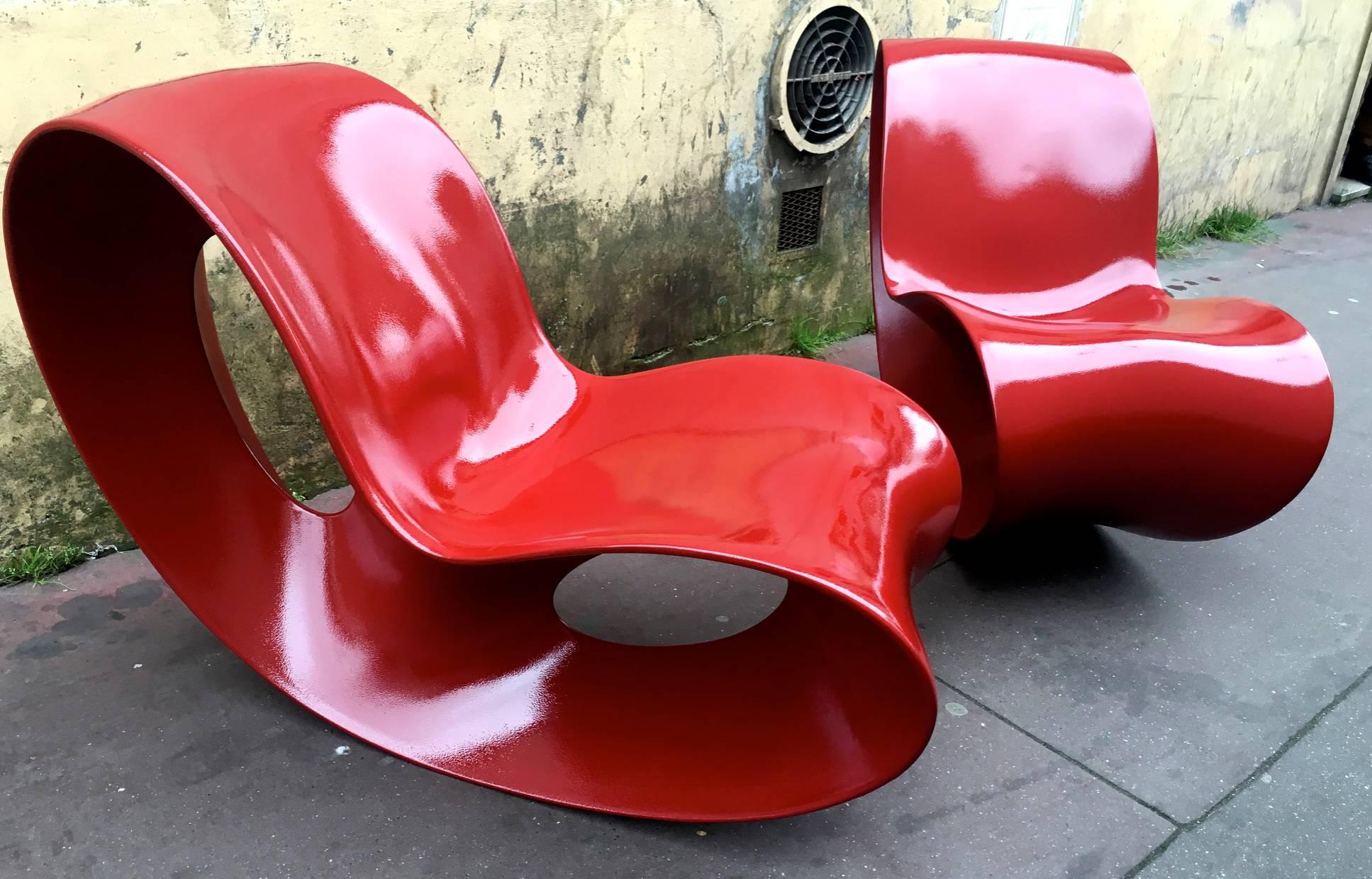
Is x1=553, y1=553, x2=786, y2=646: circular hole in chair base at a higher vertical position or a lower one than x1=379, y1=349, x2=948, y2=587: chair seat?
lower

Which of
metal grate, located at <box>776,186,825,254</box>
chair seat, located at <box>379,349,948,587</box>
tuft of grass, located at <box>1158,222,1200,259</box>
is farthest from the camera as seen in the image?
tuft of grass, located at <box>1158,222,1200,259</box>

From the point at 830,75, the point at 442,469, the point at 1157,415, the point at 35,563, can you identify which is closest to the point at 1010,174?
the point at 1157,415

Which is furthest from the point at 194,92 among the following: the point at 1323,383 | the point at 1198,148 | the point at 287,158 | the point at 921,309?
the point at 1198,148

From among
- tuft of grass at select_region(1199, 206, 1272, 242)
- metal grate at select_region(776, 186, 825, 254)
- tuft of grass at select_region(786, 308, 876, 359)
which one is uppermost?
metal grate at select_region(776, 186, 825, 254)

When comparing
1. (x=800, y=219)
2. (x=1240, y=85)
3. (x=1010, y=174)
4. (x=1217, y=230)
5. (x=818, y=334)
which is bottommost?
(x=1217, y=230)

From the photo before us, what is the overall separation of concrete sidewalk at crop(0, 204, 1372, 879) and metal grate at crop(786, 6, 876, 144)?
146 cm

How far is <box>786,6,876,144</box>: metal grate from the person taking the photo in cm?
303

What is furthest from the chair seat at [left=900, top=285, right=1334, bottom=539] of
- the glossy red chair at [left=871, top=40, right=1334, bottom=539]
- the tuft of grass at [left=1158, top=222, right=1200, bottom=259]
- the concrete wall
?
the tuft of grass at [left=1158, top=222, right=1200, bottom=259]

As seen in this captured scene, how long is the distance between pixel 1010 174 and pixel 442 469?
151 centimetres

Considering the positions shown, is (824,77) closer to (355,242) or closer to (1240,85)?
(355,242)

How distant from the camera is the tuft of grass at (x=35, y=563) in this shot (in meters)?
2.10

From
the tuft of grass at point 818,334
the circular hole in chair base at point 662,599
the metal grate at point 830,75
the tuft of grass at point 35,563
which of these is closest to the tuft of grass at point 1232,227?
the tuft of grass at point 818,334

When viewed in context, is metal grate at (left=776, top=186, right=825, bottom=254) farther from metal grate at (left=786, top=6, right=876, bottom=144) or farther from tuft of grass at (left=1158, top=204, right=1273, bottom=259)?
tuft of grass at (left=1158, top=204, right=1273, bottom=259)

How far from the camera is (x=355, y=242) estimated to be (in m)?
1.58
